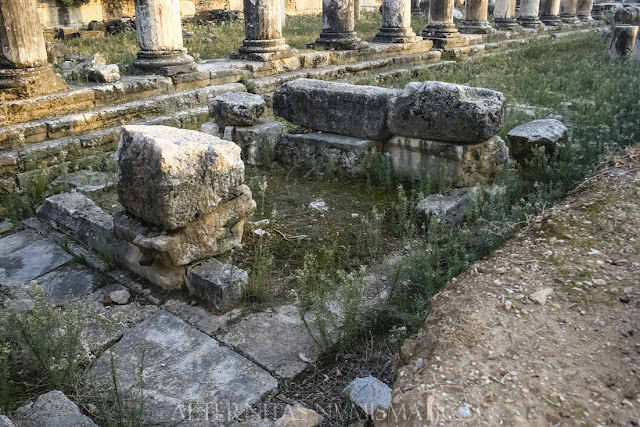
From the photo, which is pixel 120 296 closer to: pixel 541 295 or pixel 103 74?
pixel 541 295

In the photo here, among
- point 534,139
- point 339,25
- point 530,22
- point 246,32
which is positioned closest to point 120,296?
point 534,139

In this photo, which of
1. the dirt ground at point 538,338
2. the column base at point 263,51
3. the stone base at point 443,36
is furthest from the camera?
the stone base at point 443,36

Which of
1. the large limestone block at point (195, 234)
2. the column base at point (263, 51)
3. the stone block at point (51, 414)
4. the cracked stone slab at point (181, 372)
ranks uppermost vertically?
the column base at point (263, 51)

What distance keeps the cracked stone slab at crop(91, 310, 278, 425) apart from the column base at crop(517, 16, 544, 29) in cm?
1685

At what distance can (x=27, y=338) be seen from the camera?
2758 millimetres

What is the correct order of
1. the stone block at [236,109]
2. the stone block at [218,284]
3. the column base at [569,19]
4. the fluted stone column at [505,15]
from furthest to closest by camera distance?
the column base at [569,19] → the fluted stone column at [505,15] → the stone block at [236,109] → the stone block at [218,284]

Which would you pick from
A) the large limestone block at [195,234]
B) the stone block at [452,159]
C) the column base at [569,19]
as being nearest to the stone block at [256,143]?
the stone block at [452,159]

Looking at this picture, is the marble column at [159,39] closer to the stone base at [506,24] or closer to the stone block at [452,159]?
the stone block at [452,159]

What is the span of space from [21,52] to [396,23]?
795 centimetres

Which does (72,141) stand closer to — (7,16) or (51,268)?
(7,16)

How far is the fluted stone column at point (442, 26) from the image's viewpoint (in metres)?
12.8

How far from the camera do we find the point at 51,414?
237cm

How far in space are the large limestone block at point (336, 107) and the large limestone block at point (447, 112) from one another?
192mm

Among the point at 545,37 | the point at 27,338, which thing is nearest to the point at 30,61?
the point at 27,338
